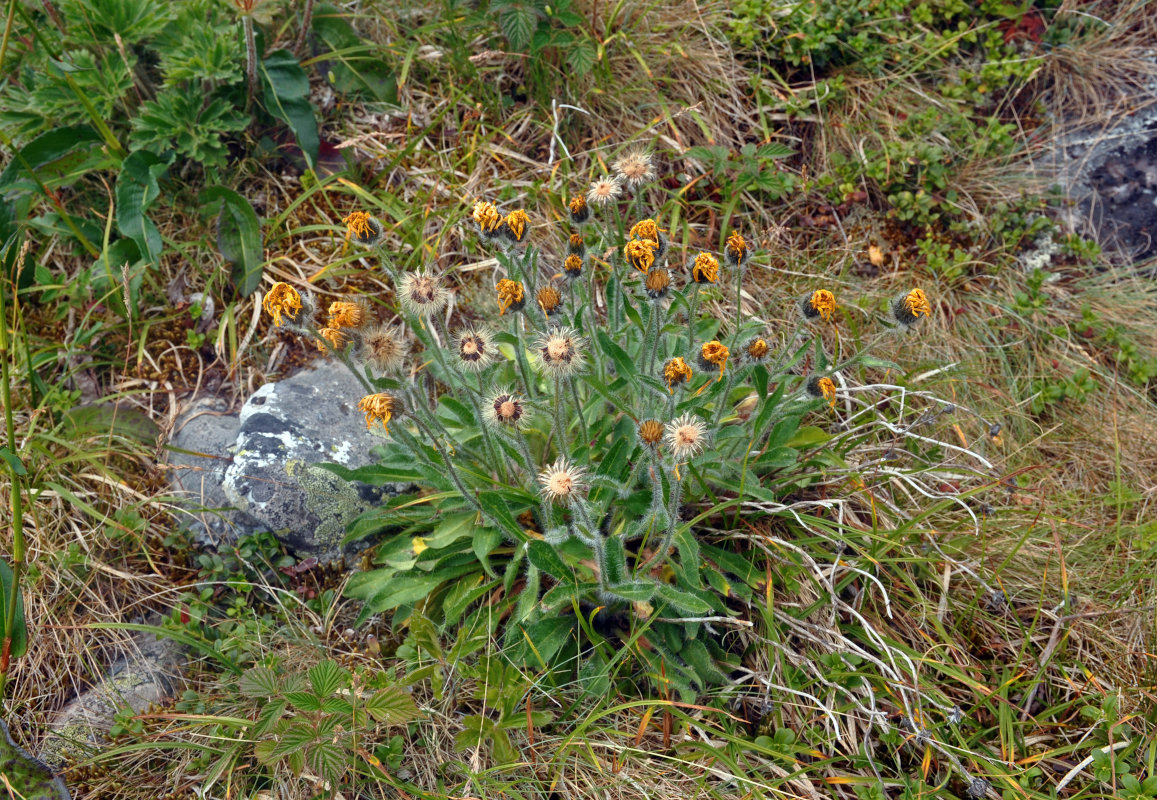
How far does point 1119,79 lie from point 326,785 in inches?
173

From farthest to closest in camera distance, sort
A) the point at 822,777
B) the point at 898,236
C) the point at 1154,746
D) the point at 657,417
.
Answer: the point at 898,236 → the point at 657,417 → the point at 822,777 → the point at 1154,746

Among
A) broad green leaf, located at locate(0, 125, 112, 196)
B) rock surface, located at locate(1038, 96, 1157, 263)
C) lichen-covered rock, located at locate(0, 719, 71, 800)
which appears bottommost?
rock surface, located at locate(1038, 96, 1157, 263)

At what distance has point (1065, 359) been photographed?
3170 millimetres

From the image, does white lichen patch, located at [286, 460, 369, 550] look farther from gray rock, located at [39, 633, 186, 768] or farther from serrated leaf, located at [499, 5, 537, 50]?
serrated leaf, located at [499, 5, 537, 50]

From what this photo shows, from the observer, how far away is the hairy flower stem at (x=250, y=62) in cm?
296

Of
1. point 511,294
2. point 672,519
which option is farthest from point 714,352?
point 511,294

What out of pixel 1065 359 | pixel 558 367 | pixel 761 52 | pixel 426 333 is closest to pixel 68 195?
pixel 426 333

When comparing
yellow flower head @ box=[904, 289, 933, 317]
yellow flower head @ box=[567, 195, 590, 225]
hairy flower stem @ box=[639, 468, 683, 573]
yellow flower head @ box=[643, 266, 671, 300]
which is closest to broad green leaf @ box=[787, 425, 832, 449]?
yellow flower head @ box=[904, 289, 933, 317]

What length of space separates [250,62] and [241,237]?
673 millimetres

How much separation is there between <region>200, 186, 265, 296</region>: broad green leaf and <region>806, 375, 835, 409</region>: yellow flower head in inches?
83.9

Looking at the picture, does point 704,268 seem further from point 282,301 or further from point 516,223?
point 282,301

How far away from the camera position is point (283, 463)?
274 cm

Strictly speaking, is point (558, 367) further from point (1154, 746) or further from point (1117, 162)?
point (1117, 162)

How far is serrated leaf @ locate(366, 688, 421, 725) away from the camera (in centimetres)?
204
